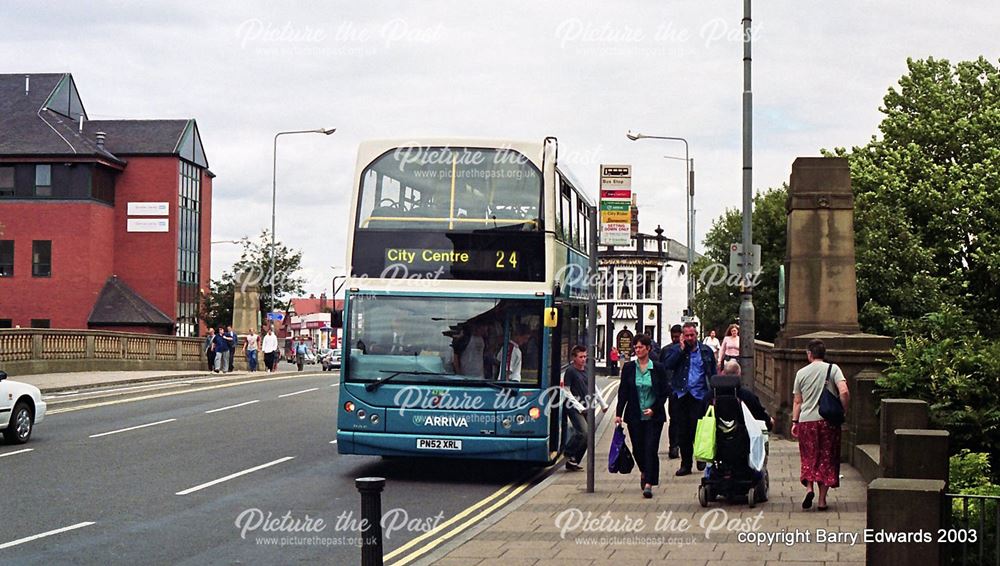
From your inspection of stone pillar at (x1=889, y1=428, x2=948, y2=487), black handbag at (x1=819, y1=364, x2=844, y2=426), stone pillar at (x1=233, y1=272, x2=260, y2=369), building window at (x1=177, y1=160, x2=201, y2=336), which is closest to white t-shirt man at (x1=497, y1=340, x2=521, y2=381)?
black handbag at (x1=819, y1=364, x2=844, y2=426)

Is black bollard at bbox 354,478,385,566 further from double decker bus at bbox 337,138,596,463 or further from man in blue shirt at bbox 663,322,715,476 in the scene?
man in blue shirt at bbox 663,322,715,476

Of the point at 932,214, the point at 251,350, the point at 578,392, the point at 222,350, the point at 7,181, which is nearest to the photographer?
the point at 578,392

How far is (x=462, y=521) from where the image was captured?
41.9 feet

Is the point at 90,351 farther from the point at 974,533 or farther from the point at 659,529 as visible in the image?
the point at 974,533

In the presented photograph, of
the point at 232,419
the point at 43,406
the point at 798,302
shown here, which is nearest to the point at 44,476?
the point at 43,406

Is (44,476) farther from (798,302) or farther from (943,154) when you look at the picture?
(943,154)

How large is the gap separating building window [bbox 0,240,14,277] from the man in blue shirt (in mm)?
55166

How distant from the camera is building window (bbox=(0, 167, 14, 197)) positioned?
213 ft

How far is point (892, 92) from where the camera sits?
47688 mm

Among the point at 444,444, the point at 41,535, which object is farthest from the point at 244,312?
the point at 41,535

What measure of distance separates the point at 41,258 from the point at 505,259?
176ft

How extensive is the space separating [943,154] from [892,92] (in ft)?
12.2

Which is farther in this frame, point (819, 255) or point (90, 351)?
point (90, 351)

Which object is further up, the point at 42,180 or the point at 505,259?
the point at 42,180
